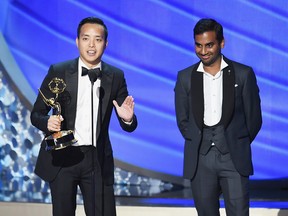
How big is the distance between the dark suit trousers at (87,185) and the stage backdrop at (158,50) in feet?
10.7

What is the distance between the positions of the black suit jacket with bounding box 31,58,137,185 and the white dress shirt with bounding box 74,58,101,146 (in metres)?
0.02

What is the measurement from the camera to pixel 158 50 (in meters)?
6.56

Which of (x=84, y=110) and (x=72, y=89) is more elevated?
(x=72, y=89)

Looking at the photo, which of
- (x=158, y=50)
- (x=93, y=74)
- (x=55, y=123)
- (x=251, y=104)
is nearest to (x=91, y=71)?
(x=93, y=74)

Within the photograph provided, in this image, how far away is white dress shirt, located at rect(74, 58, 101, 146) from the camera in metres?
3.36

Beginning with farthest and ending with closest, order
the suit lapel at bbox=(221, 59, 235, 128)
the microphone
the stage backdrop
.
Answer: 1. the stage backdrop
2. the suit lapel at bbox=(221, 59, 235, 128)
3. the microphone

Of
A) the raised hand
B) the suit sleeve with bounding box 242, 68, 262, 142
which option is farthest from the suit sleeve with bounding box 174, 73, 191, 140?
the raised hand

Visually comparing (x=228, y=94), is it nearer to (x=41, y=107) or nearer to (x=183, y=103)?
(x=183, y=103)

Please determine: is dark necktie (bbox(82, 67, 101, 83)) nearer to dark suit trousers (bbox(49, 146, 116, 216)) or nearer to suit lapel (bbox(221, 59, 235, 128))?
dark suit trousers (bbox(49, 146, 116, 216))

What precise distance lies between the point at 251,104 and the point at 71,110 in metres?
0.94

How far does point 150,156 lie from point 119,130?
1.26 feet

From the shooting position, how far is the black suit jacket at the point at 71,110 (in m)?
3.37

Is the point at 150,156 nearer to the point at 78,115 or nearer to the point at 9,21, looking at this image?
the point at 9,21

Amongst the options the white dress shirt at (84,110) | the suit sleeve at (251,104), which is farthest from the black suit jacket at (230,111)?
the white dress shirt at (84,110)
